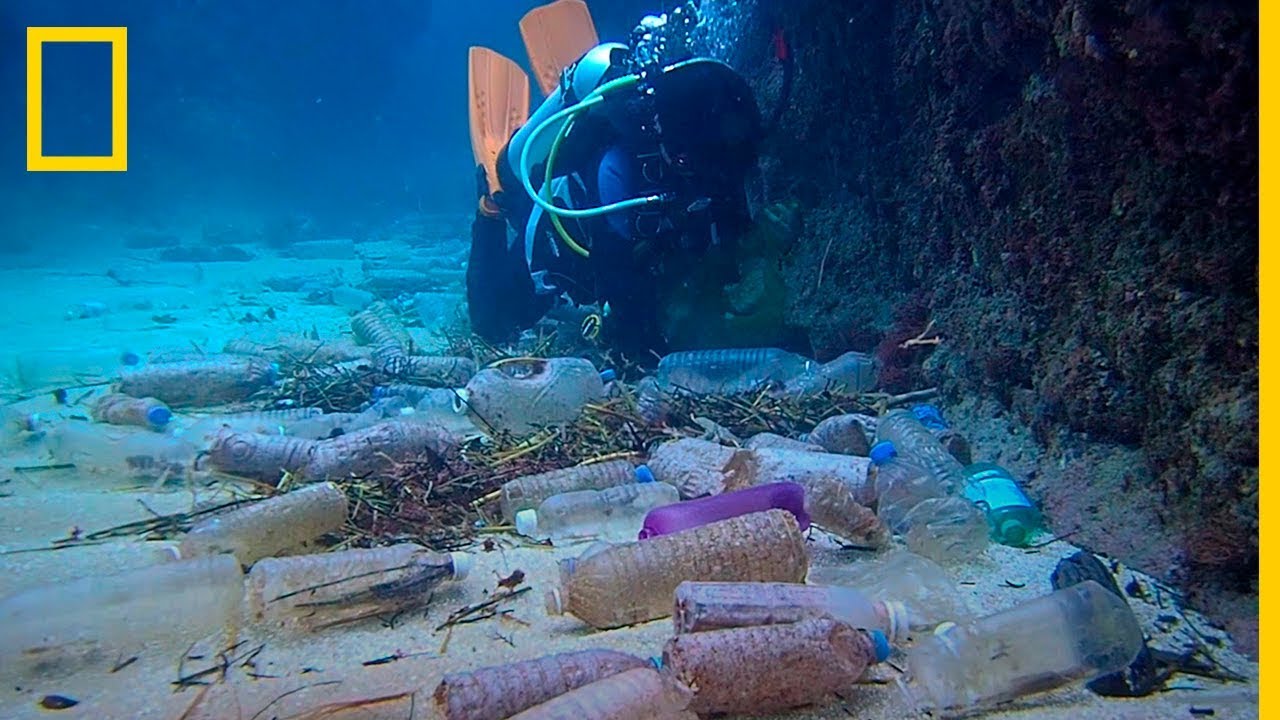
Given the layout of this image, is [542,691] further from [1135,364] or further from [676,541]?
[1135,364]

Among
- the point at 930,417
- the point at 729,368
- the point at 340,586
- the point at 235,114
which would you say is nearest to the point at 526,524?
the point at 340,586

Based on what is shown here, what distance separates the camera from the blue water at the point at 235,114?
A: 88.3 ft

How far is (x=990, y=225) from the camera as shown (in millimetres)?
3592

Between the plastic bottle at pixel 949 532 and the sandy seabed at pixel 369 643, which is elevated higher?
the plastic bottle at pixel 949 532

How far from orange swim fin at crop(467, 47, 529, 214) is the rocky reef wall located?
16.4 ft


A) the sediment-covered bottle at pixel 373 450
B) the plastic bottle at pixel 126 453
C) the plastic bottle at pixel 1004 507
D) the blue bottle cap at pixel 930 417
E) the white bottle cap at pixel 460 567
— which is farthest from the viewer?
the blue bottle cap at pixel 930 417

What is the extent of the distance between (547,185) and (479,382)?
2132 mm

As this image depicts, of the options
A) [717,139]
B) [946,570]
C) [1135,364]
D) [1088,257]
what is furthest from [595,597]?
[717,139]

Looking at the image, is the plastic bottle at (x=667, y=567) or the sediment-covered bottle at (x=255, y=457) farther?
the sediment-covered bottle at (x=255, y=457)

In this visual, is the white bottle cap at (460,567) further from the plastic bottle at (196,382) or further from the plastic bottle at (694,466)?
the plastic bottle at (196,382)

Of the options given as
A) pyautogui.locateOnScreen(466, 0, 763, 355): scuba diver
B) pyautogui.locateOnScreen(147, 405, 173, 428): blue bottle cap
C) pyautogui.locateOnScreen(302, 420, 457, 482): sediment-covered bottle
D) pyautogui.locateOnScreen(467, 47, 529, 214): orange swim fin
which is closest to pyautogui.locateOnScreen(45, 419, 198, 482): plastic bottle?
pyautogui.locateOnScreen(147, 405, 173, 428): blue bottle cap

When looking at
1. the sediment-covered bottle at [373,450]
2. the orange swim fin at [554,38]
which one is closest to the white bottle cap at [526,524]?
the sediment-covered bottle at [373,450]

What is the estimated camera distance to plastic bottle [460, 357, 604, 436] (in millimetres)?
4430

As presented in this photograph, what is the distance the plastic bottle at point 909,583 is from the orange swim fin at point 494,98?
7.56 metres
